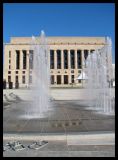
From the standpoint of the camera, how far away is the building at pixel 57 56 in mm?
88375

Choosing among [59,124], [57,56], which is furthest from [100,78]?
[57,56]

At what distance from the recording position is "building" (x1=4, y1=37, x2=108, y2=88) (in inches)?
3479

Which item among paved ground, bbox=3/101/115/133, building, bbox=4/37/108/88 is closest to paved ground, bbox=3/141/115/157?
paved ground, bbox=3/101/115/133

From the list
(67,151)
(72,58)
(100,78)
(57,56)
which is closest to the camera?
(67,151)

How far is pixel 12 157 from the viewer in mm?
5141

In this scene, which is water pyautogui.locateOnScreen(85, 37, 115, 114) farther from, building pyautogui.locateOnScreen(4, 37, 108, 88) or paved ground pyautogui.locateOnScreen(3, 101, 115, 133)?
building pyautogui.locateOnScreen(4, 37, 108, 88)

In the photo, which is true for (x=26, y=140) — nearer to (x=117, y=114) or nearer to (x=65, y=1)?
(x=117, y=114)

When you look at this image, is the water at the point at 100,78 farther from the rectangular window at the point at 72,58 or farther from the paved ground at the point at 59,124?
the rectangular window at the point at 72,58

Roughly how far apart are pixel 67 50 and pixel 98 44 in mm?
11142

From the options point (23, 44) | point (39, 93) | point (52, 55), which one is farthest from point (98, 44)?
point (39, 93)

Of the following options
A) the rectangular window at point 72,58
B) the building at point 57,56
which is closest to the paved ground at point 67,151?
the building at point 57,56

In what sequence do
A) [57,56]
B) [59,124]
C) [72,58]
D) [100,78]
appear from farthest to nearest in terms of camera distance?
[72,58] → [57,56] → [100,78] → [59,124]

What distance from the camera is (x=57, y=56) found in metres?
91.1

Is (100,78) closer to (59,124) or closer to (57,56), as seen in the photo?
(59,124)
